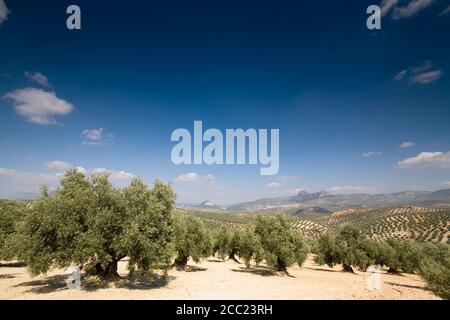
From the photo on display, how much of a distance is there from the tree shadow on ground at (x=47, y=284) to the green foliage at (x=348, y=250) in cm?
5167

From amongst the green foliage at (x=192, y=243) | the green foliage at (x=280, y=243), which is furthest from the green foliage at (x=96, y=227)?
the green foliage at (x=280, y=243)

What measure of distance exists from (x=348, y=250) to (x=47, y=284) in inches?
2160

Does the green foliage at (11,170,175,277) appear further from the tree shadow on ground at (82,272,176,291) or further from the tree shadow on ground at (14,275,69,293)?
the tree shadow on ground at (14,275,69,293)

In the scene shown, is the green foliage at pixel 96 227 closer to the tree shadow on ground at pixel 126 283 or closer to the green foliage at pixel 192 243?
the tree shadow on ground at pixel 126 283

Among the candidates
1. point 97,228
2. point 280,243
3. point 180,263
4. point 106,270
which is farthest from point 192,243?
point 97,228

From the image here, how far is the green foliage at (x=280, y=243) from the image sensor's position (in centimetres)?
4512

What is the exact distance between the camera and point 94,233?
28625 millimetres

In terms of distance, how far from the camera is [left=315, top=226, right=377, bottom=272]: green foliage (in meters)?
58.9

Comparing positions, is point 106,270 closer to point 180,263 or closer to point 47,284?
point 47,284

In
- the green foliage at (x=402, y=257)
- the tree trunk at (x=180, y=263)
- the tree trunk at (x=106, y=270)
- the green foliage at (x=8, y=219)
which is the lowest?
the green foliage at (x=402, y=257)

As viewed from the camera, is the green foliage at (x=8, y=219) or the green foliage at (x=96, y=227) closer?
the green foliage at (x=96, y=227)
